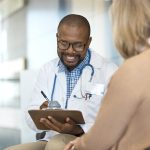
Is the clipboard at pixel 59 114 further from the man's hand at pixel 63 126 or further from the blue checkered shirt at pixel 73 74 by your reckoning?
the blue checkered shirt at pixel 73 74

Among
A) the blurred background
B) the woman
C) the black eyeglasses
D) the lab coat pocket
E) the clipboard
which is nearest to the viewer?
the woman

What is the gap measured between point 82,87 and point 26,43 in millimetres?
3242

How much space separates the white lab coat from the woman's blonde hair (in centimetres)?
81

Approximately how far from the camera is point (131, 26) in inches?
41.3

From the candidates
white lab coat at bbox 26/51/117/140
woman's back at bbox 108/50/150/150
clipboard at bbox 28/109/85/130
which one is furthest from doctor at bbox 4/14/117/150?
woman's back at bbox 108/50/150/150

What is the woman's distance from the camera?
1.02m

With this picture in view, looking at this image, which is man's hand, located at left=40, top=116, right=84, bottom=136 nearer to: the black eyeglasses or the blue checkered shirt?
the blue checkered shirt

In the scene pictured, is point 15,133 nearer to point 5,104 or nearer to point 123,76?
point 5,104

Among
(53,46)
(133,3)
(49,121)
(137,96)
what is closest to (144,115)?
(137,96)

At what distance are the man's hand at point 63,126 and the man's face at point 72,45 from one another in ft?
1.15

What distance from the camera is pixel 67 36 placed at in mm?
1995

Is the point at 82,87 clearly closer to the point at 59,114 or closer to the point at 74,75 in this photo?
the point at 74,75

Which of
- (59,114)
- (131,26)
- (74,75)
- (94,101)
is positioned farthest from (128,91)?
(74,75)

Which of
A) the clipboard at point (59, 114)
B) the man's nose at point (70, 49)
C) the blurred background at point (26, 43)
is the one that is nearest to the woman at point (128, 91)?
the clipboard at point (59, 114)
